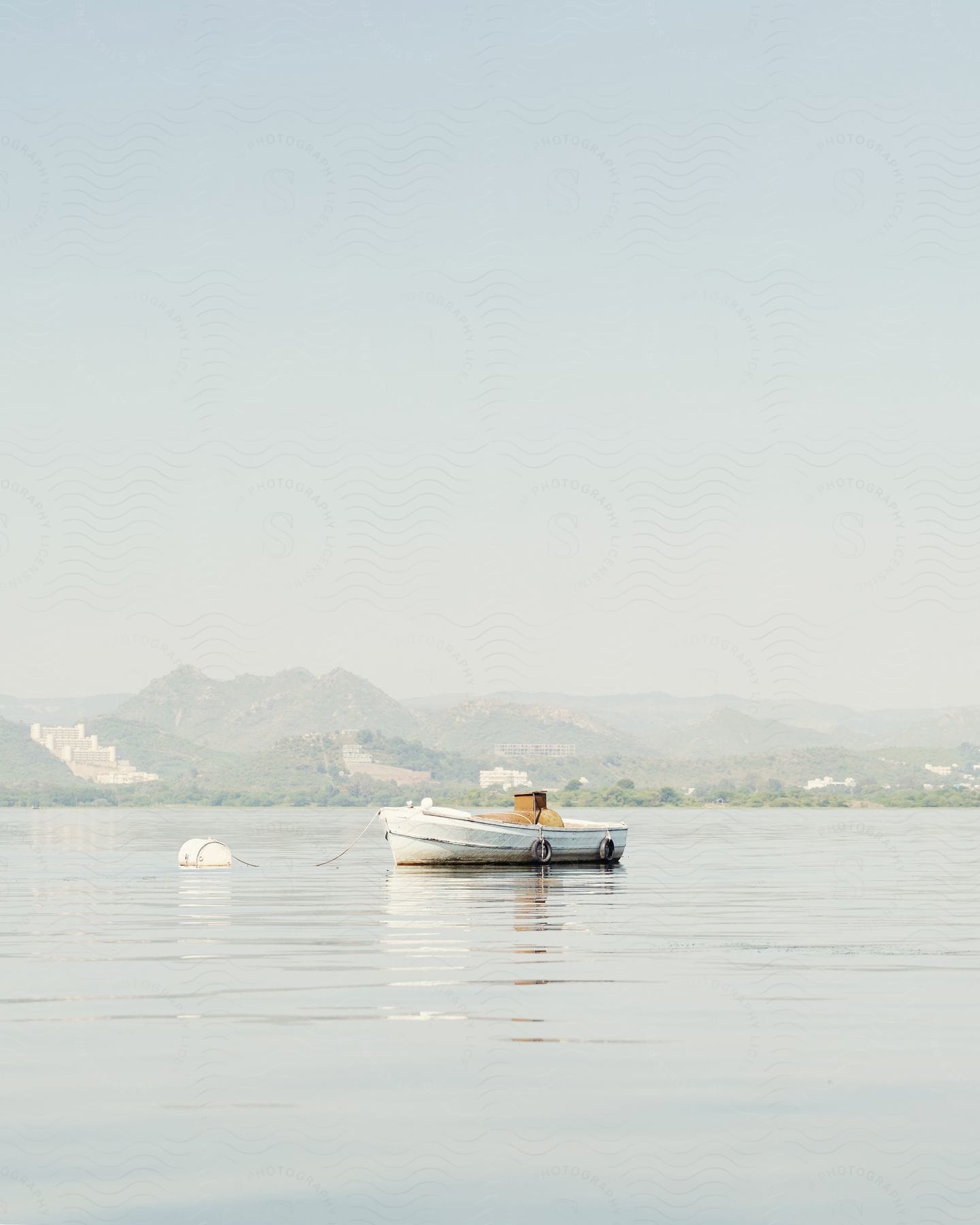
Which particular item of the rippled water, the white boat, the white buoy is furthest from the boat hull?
the rippled water

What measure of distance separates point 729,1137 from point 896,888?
63288 millimetres

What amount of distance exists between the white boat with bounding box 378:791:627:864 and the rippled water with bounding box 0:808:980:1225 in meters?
45.5

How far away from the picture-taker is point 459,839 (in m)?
106

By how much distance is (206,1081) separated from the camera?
86.5 ft

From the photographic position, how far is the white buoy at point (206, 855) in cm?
10450

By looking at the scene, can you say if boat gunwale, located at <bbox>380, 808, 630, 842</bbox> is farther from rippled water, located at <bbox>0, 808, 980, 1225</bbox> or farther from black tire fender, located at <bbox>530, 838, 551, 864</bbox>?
rippled water, located at <bbox>0, 808, 980, 1225</bbox>

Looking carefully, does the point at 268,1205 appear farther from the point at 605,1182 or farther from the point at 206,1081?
the point at 206,1081

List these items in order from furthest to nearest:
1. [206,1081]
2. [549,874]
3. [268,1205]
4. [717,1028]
Result: [549,874] → [717,1028] → [206,1081] → [268,1205]

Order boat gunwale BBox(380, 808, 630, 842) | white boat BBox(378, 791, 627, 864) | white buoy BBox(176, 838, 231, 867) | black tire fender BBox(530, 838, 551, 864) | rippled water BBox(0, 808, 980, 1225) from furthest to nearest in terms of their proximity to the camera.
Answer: black tire fender BBox(530, 838, 551, 864) < white boat BBox(378, 791, 627, 864) < boat gunwale BBox(380, 808, 630, 842) < white buoy BBox(176, 838, 231, 867) < rippled water BBox(0, 808, 980, 1225)

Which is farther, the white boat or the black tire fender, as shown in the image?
the black tire fender

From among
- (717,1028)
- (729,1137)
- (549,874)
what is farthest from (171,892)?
(729,1137)

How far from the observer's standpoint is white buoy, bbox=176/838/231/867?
104m

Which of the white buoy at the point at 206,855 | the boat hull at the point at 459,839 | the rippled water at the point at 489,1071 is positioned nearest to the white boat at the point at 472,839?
the boat hull at the point at 459,839

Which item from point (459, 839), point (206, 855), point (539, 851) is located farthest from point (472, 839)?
point (206, 855)
